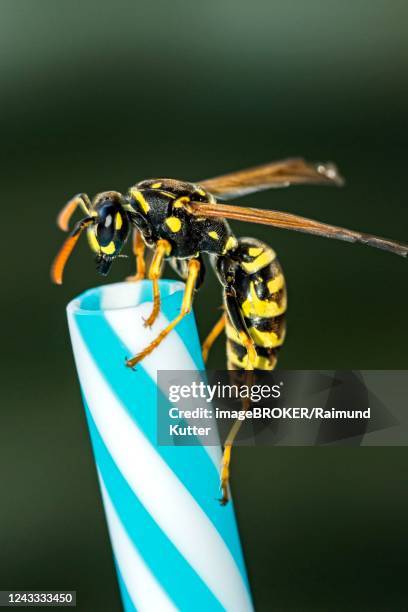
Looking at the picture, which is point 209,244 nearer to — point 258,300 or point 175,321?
point 258,300

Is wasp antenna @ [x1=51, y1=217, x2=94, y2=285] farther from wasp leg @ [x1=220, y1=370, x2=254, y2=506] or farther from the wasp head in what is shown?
wasp leg @ [x1=220, y1=370, x2=254, y2=506]

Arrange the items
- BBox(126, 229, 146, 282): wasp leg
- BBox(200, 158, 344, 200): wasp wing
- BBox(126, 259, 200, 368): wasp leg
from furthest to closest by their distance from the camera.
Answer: BBox(200, 158, 344, 200): wasp wing
BBox(126, 229, 146, 282): wasp leg
BBox(126, 259, 200, 368): wasp leg

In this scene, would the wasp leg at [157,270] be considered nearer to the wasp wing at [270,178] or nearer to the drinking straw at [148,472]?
the drinking straw at [148,472]

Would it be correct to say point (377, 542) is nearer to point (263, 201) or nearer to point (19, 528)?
point (19, 528)

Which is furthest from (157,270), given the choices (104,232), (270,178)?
(270,178)

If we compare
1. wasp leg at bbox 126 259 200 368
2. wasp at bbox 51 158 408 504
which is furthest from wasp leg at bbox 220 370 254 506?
wasp leg at bbox 126 259 200 368

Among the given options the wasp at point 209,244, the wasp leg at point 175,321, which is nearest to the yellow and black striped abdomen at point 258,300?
the wasp at point 209,244

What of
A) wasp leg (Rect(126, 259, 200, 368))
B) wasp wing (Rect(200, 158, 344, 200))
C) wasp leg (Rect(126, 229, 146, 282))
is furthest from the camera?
wasp wing (Rect(200, 158, 344, 200))
